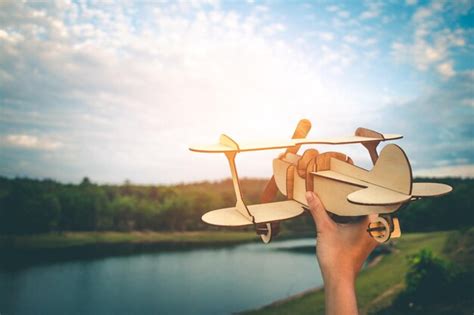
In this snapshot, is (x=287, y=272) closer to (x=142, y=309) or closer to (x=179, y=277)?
(x=179, y=277)

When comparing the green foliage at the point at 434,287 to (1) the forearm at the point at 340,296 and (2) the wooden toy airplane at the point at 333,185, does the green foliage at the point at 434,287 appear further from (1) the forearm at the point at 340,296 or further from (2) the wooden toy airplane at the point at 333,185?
(1) the forearm at the point at 340,296

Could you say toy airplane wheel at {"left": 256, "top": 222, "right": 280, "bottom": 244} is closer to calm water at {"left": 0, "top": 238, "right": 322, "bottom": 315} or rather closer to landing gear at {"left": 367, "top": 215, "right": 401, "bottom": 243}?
landing gear at {"left": 367, "top": 215, "right": 401, "bottom": 243}

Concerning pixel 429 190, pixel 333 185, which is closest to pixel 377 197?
pixel 333 185

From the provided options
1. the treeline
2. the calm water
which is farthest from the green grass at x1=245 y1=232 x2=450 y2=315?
the treeline

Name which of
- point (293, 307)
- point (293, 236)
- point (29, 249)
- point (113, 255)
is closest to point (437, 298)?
point (293, 307)

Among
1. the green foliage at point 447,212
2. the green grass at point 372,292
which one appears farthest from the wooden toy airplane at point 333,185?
the green foliage at point 447,212

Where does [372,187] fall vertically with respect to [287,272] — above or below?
above
